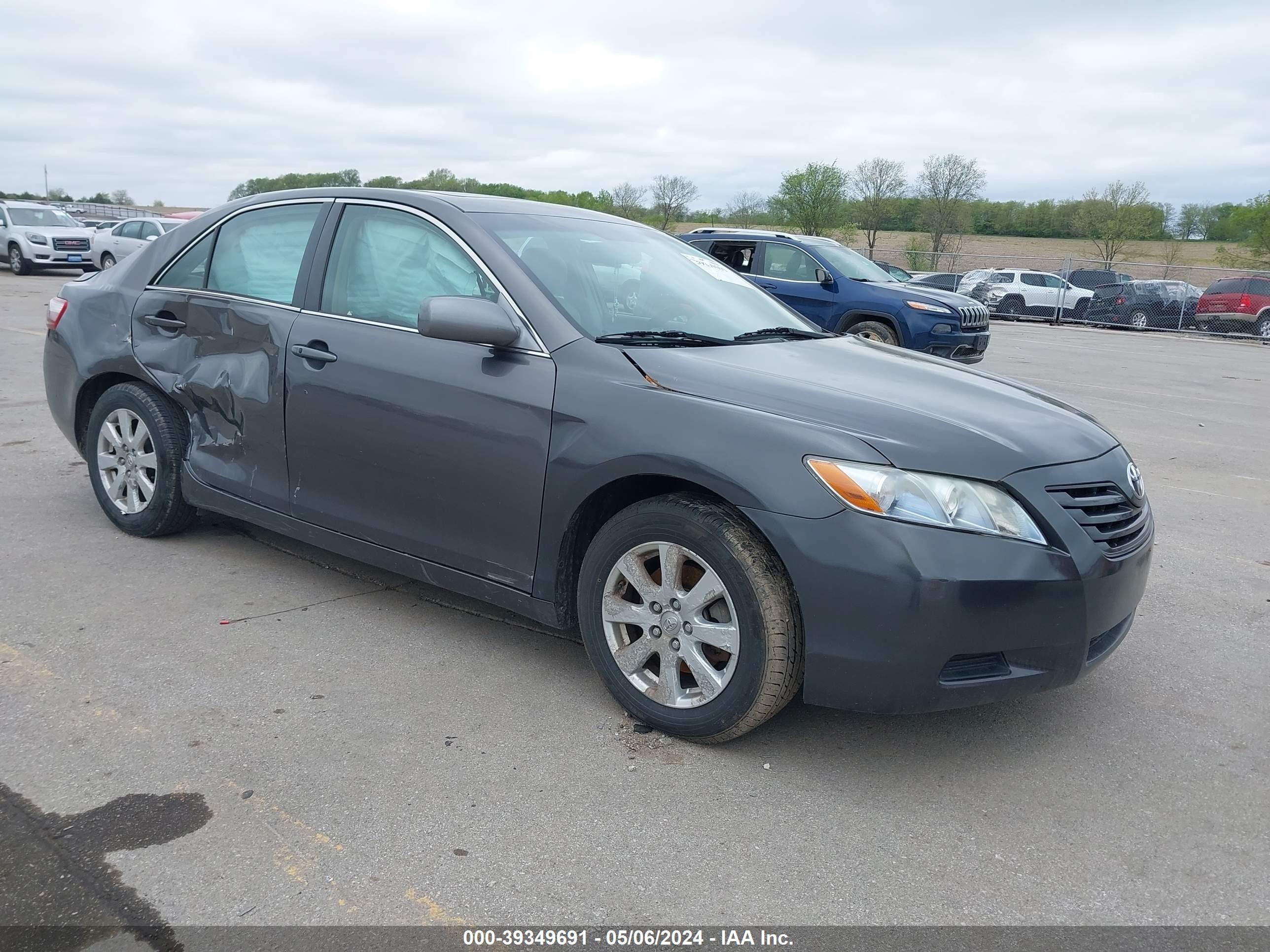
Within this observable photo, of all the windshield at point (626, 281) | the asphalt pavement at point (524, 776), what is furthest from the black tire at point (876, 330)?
the windshield at point (626, 281)

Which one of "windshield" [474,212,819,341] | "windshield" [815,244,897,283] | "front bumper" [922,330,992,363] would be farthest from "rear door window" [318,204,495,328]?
"windshield" [815,244,897,283]

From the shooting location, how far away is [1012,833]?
112 inches

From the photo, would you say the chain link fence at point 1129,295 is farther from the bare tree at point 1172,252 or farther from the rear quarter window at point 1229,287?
the bare tree at point 1172,252

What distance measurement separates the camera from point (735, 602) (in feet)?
10.0

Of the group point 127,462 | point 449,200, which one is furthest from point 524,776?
point 127,462

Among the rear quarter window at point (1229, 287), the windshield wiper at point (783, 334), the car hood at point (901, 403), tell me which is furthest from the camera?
the rear quarter window at point (1229, 287)

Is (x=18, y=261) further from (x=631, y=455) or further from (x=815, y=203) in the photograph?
(x=815, y=203)

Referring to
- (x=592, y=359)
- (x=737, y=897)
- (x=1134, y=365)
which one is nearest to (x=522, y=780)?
(x=737, y=897)

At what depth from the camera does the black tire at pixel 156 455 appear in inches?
185

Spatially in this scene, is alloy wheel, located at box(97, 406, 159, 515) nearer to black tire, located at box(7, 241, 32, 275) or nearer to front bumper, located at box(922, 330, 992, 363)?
front bumper, located at box(922, 330, 992, 363)

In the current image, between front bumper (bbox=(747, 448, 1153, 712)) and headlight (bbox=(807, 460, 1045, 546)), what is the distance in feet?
0.11

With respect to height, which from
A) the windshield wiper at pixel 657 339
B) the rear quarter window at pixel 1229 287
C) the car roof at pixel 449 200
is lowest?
the windshield wiper at pixel 657 339

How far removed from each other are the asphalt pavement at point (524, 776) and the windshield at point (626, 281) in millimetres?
1297

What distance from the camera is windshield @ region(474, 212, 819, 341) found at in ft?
12.4
